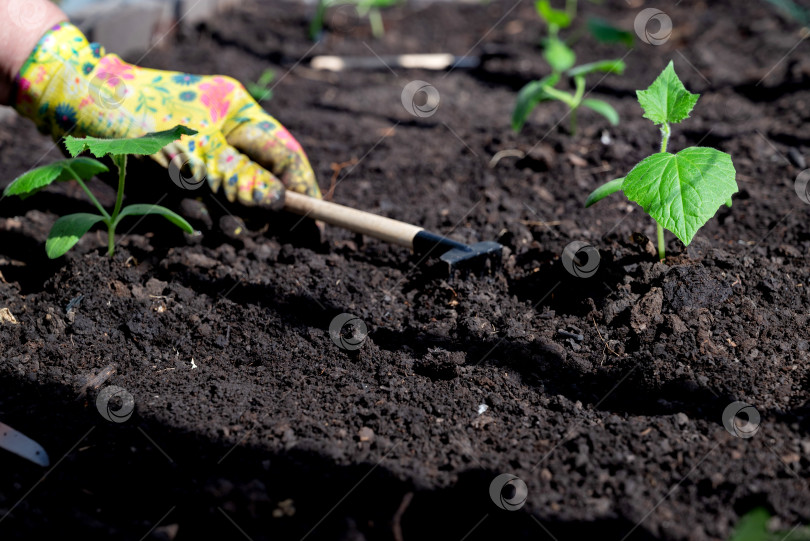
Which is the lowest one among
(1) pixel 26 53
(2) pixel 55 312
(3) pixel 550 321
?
(2) pixel 55 312

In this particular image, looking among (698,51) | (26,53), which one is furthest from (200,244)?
(698,51)

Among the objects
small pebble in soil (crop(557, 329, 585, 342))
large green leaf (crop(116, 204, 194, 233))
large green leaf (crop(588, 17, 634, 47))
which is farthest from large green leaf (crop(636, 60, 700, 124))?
large green leaf (crop(588, 17, 634, 47))

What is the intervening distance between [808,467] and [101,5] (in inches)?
193

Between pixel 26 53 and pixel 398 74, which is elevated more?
pixel 26 53

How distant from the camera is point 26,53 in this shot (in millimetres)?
2459

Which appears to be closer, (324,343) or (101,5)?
(324,343)

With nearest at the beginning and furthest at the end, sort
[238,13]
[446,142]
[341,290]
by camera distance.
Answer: [341,290] < [446,142] < [238,13]

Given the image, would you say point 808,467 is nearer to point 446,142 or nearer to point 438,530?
point 438,530
